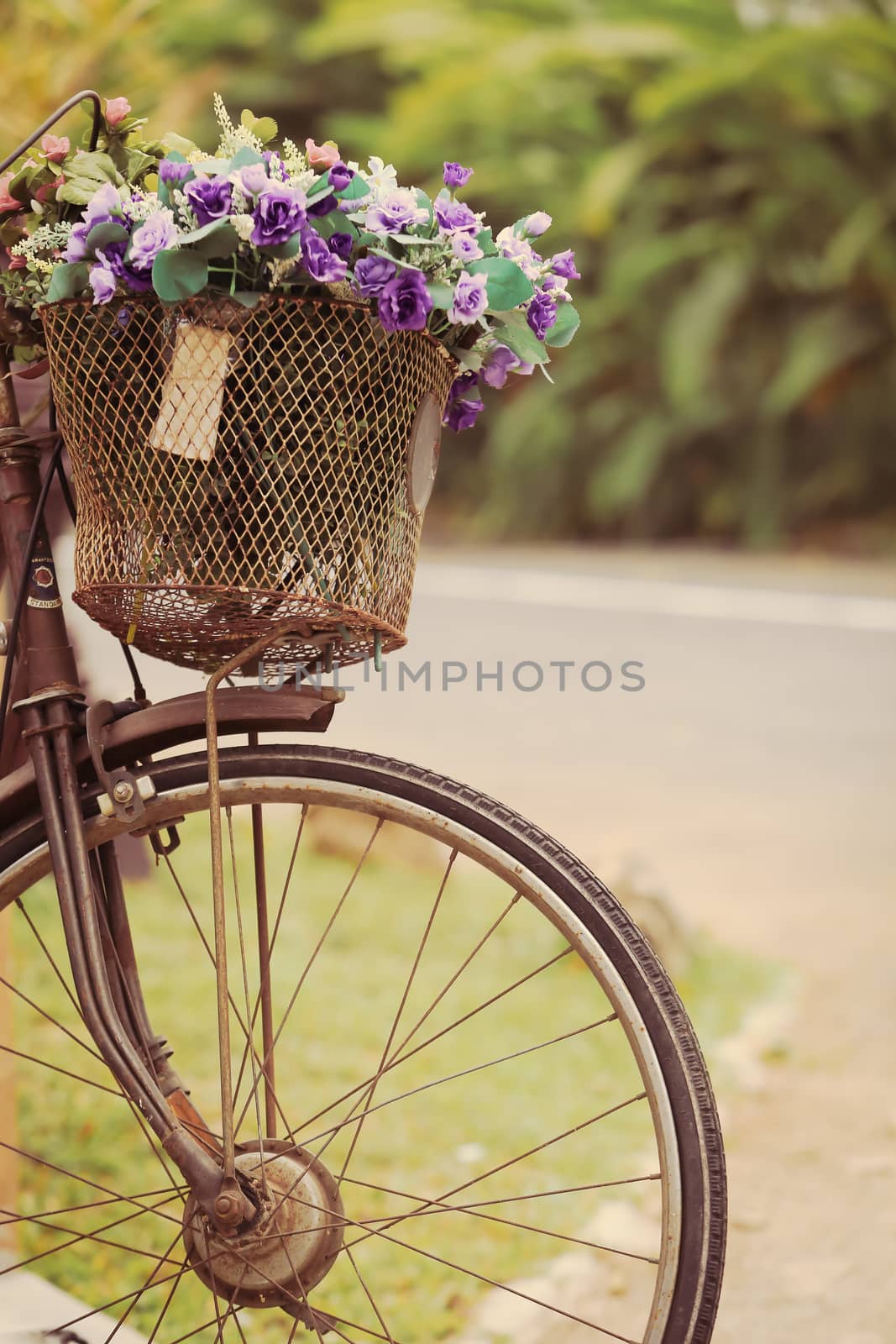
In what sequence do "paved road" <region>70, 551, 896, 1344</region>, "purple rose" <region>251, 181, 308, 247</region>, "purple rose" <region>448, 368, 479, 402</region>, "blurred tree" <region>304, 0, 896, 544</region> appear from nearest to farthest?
"purple rose" <region>251, 181, 308, 247</region>
"purple rose" <region>448, 368, 479, 402</region>
"paved road" <region>70, 551, 896, 1344</region>
"blurred tree" <region>304, 0, 896, 544</region>

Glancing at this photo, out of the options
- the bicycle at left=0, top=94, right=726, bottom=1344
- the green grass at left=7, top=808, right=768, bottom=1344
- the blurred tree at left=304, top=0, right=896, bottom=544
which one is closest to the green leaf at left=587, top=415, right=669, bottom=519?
the blurred tree at left=304, top=0, right=896, bottom=544

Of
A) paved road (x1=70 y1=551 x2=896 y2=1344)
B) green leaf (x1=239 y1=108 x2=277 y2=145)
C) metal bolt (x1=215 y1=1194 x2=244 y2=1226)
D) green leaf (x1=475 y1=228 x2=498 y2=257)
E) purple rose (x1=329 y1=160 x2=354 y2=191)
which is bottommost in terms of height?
paved road (x1=70 y1=551 x2=896 y2=1344)

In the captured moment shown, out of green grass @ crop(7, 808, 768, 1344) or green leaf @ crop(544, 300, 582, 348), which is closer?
green leaf @ crop(544, 300, 582, 348)

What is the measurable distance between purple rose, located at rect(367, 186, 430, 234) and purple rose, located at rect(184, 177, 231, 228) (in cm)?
15

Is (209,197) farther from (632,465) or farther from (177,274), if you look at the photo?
(632,465)

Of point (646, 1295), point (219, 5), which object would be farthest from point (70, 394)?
point (219, 5)

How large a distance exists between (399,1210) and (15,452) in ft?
5.31

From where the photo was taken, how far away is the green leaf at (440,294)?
4.75 ft

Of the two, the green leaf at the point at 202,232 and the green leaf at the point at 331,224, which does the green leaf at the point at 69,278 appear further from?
the green leaf at the point at 331,224

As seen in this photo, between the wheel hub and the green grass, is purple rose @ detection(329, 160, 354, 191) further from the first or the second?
the green grass

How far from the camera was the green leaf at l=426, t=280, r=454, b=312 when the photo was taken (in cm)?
145

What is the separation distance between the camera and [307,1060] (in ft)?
10.5

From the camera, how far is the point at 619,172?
1191 centimetres

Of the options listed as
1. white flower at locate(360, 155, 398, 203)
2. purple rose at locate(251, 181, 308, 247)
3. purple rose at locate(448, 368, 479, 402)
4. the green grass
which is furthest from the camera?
the green grass
